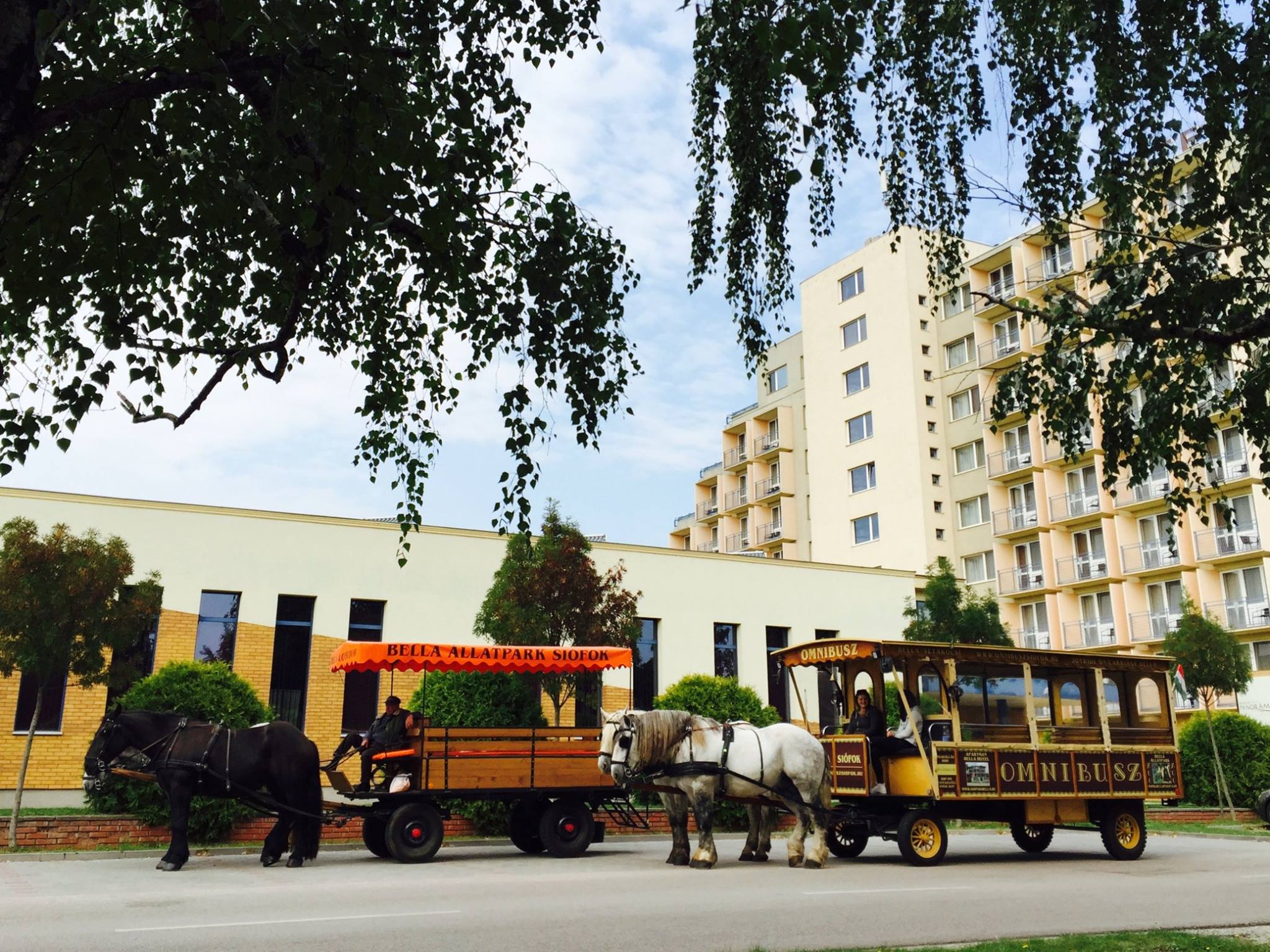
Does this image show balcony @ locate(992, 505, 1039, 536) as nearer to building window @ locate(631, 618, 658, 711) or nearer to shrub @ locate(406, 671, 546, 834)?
building window @ locate(631, 618, 658, 711)

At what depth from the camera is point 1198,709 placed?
4097cm

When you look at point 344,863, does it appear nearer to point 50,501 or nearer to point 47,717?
point 47,717

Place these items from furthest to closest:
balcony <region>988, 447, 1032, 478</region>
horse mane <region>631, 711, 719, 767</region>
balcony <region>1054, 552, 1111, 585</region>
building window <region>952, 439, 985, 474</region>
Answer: building window <region>952, 439, 985, 474</region> → balcony <region>988, 447, 1032, 478</region> → balcony <region>1054, 552, 1111, 585</region> → horse mane <region>631, 711, 719, 767</region>

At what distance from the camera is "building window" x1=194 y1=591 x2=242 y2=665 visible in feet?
81.1

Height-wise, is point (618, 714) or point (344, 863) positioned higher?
point (618, 714)

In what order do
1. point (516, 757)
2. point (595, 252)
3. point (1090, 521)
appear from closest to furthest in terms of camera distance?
1. point (595, 252)
2. point (516, 757)
3. point (1090, 521)

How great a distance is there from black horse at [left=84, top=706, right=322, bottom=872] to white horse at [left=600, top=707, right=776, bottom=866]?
4077mm

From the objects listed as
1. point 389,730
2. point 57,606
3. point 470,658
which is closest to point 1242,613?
point 470,658

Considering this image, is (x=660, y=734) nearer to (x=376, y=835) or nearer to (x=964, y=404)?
→ (x=376, y=835)

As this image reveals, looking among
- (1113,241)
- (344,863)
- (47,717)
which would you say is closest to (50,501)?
(47,717)

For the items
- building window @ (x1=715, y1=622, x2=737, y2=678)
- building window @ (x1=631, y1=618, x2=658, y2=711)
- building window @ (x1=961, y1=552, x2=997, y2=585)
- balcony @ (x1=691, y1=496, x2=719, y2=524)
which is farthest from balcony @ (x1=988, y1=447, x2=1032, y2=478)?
building window @ (x1=631, y1=618, x2=658, y2=711)

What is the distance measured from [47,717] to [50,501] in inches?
178

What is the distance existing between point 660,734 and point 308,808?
502cm

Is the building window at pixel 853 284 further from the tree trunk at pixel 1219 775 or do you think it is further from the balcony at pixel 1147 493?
the tree trunk at pixel 1219 775
